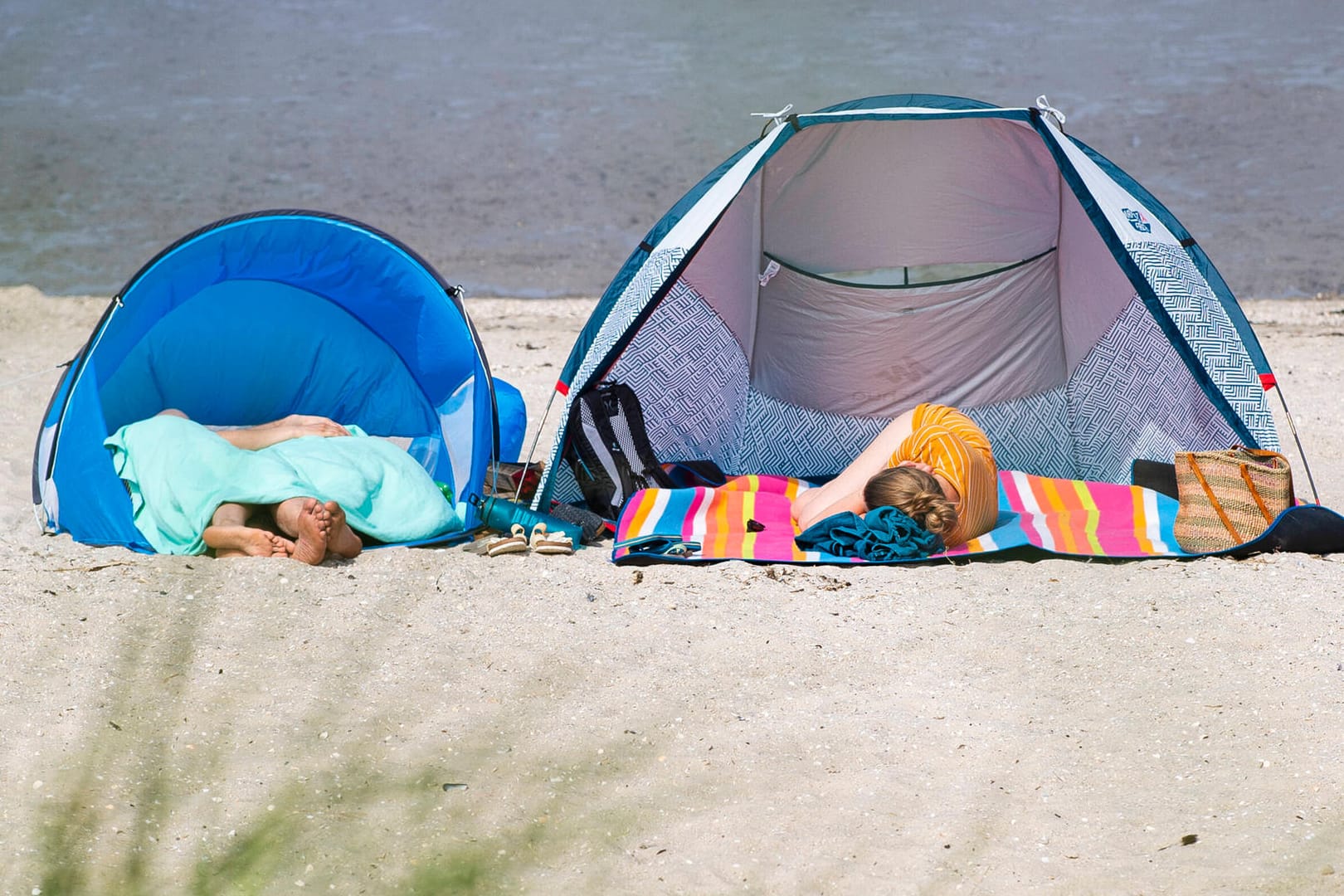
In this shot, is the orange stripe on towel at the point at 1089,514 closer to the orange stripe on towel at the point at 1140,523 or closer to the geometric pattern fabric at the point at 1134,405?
the orange stripe on towel at the point at 1140,523

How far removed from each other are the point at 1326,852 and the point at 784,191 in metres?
3.39

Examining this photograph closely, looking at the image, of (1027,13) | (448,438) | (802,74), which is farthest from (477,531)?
(1027,13)

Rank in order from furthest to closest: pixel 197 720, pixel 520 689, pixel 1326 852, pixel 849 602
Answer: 1. pixel 849 602
2. pixel 520 689
3. pixel 197 720
4. pixel 1326 852

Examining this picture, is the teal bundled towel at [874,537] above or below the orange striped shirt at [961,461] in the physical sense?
below

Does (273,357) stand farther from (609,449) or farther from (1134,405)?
(1134,405)

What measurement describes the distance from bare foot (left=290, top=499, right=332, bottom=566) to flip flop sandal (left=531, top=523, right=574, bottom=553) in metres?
0.65

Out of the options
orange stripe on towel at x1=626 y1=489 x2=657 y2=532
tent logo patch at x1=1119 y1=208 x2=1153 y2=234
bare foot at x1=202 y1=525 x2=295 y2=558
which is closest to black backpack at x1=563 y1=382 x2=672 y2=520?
orange stripe on towel at x1=626 y1=489 x2=657 y2=532

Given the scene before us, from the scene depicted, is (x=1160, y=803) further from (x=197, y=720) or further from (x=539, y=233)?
(x=539, y=233)

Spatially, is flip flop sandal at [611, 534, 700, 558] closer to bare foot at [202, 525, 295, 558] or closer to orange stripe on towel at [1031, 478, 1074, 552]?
bare foot at [202, 525, 295, 558]

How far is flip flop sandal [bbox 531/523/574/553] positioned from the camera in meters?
4.04

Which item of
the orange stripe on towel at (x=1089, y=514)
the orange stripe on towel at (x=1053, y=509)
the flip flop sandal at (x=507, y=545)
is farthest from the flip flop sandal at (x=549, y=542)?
the orange stripe on towel at (x=1089, y=514)

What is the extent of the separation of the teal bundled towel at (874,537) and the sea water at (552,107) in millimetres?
6386

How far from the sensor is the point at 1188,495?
405 cm

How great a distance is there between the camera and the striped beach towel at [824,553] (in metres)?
4.02
